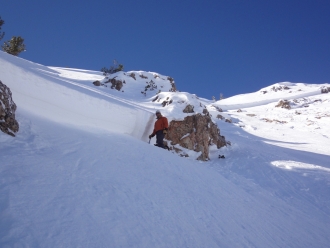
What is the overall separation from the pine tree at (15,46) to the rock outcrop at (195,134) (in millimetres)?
24976

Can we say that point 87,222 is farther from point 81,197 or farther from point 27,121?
point 27,121

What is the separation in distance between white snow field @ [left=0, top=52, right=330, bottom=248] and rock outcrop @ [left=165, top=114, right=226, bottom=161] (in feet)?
3.70

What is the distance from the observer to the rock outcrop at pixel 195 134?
45.1 feet

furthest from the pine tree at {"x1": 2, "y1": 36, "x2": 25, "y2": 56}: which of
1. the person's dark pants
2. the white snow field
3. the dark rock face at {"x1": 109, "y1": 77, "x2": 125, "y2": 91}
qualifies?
the person's dark pants

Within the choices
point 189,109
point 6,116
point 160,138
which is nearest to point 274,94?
point 189,109

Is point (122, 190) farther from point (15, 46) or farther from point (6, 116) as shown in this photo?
point (15, 46)

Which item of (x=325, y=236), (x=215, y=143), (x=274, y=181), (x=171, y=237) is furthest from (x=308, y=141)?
(x=171, y=237)

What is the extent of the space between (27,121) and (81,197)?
4.07m

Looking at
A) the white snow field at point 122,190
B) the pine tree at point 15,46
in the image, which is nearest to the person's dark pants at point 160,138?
the white snow field at point 122,190

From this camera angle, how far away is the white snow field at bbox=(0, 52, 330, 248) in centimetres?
388

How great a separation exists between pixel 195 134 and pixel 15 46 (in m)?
26.3

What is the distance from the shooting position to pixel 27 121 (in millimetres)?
7484

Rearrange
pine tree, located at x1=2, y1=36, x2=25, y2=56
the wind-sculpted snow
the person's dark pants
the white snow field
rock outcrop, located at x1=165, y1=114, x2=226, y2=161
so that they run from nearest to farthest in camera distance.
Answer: the white snow field, the person's dark pants, rock outcrop, located at x1=165, y1=114, x2=226, y2=161, pine tree, located at x1=2, y1=36, x2=25, y2=56, the wind-sculpted snow

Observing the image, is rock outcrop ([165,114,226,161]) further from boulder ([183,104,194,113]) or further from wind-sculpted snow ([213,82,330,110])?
wind-sculpted snow ([213,82,330,110])
